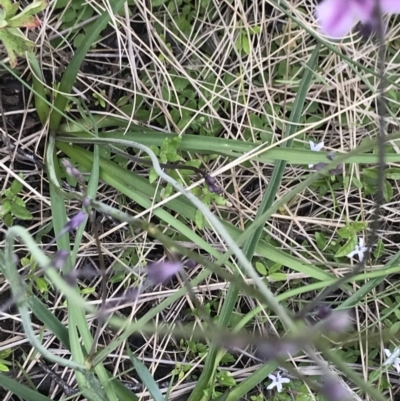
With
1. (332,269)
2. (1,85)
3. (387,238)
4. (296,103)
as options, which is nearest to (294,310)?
(332,269)

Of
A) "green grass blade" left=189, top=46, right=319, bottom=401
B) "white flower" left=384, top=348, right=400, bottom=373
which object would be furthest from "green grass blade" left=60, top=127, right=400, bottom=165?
"white flower" left=384, top=348, right=400, bottom=373

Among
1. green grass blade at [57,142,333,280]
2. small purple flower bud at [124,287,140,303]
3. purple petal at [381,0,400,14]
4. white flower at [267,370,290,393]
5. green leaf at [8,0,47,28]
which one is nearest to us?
purple petal at [381,0,400,14]

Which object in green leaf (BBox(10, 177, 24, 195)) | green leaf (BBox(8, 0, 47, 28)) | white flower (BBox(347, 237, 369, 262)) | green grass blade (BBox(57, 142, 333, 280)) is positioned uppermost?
green leaf (BBox(8, 0, 47, 28))

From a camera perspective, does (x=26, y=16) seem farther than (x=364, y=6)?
Yes

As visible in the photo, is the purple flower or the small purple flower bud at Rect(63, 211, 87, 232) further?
the small purple flower bud at Rect(63, 211, 87, 232)

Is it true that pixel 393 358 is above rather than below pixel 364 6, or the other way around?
below

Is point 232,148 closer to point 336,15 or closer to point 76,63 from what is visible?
point 76,63

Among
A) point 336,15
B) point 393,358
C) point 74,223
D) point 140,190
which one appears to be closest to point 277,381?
point 393,358

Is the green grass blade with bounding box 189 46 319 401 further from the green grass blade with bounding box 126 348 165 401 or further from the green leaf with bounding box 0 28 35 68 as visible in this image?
the green leaf with bounding box 0 28 35 68

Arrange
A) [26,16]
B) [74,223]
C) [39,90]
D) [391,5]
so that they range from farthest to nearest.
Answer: [39,90] → [26,16] → [74,223] → [391,5]

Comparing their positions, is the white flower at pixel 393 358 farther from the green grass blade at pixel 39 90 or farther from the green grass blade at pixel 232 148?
the green grass blade at pixel 39 90

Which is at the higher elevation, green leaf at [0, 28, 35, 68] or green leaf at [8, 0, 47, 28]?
green leaf at [8, 0, 47, 28]
